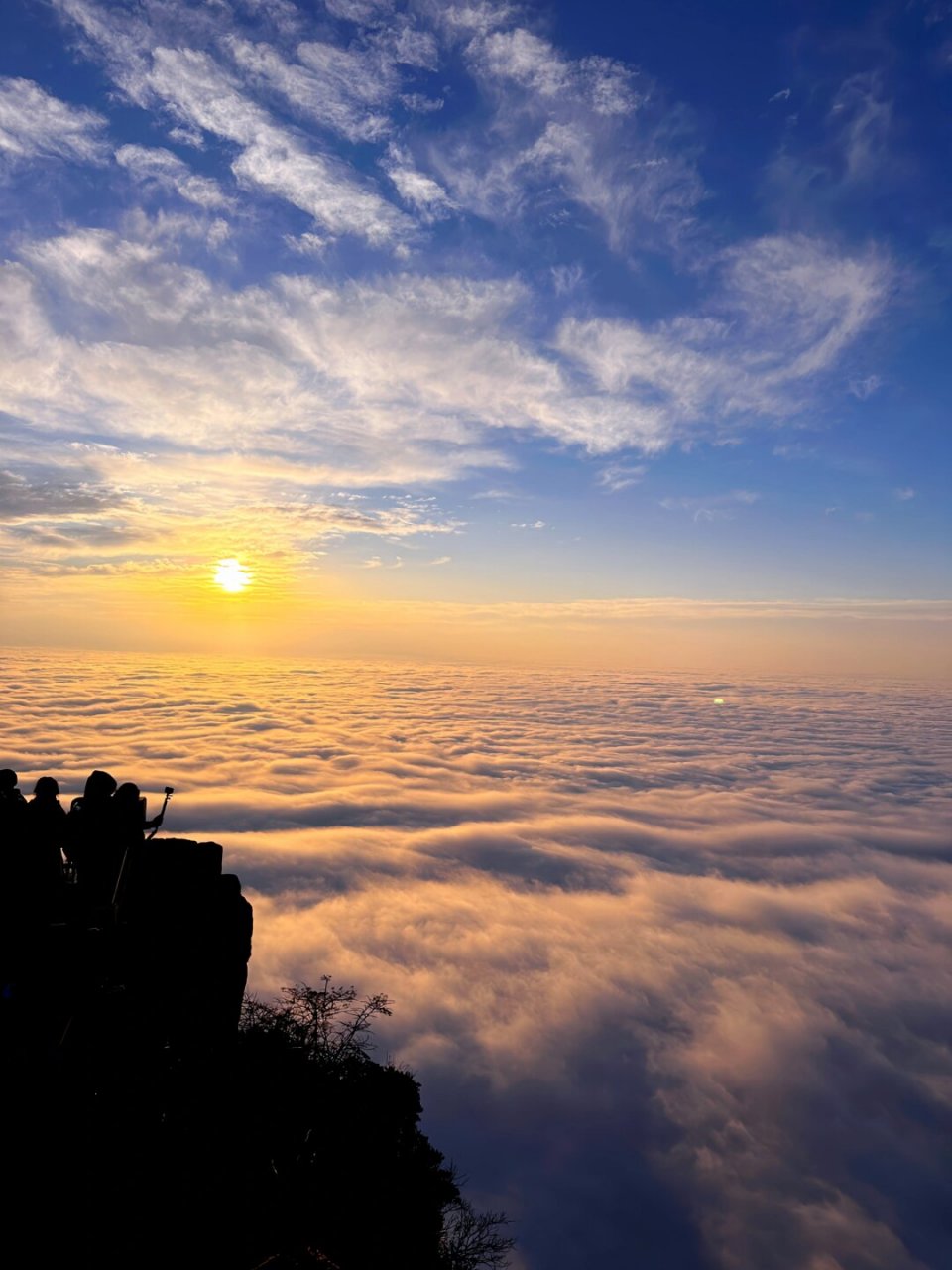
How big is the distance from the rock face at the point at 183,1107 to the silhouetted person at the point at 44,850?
457mm

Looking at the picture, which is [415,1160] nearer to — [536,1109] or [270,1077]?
[270,1077]

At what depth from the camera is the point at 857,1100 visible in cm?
11038

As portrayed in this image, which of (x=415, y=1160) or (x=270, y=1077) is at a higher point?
(x=270, y=1077)

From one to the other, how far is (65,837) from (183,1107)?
10.7 m

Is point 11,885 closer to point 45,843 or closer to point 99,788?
point 45,843

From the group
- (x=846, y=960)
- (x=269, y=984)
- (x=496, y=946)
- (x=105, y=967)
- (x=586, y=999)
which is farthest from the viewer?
(x=846, y=960)

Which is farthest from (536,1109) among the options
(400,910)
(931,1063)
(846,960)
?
(846,960)

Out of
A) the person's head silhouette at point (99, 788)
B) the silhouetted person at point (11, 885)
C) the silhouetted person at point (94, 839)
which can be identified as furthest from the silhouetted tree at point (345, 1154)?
the person's head silhouette at point (99, 788)

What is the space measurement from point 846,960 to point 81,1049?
17154cm

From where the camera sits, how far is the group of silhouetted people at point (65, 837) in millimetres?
12242

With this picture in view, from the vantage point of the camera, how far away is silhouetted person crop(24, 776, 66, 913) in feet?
40.2

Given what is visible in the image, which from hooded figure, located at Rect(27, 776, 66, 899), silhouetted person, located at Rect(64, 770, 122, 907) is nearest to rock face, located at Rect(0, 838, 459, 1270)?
silhouetted person, located at Rect(64, 770, 122, 907)

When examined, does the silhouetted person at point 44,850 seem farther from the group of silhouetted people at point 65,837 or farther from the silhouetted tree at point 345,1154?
the silhouetted tree at point 345,1154

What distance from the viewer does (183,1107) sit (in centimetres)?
1873
